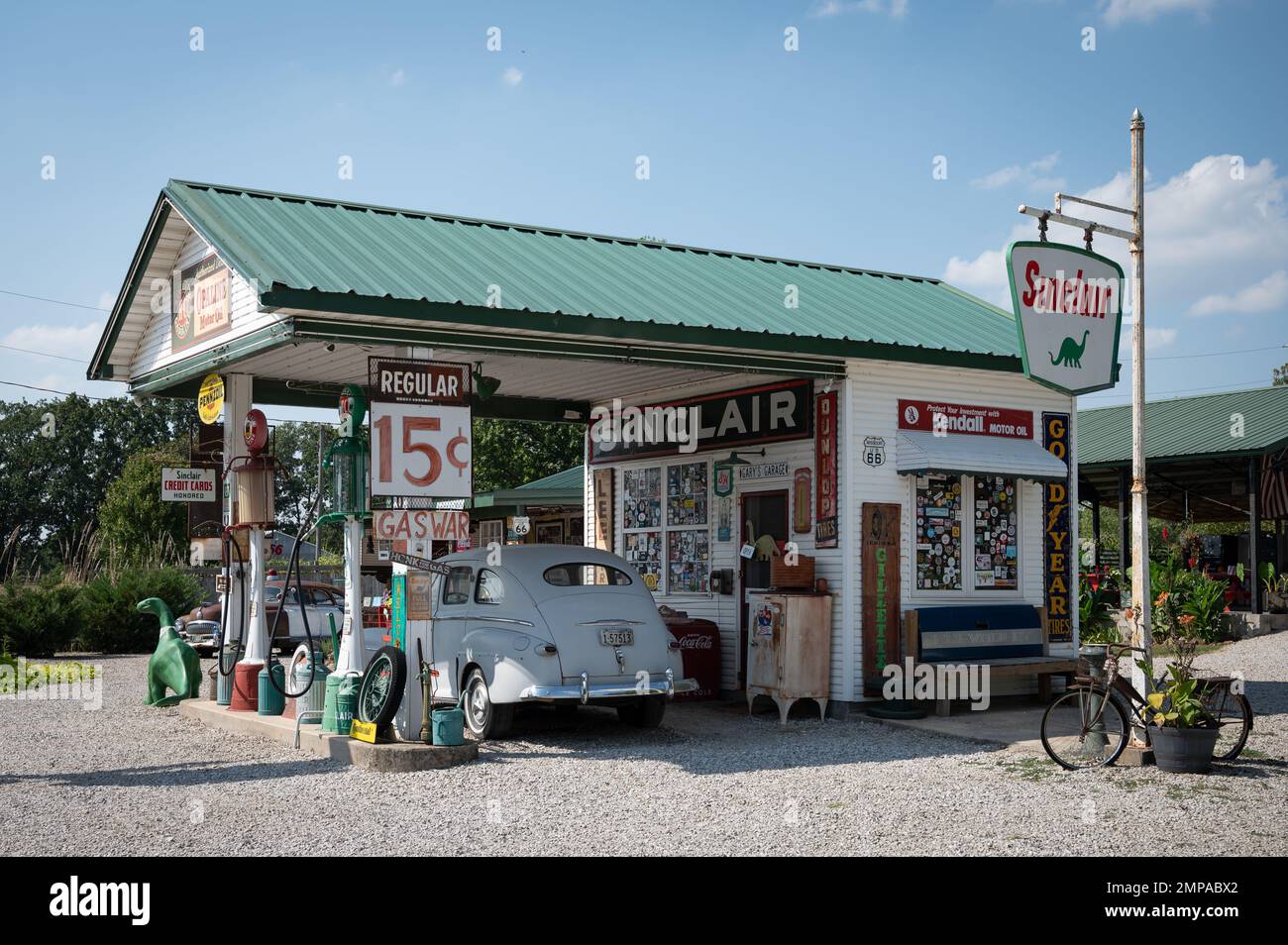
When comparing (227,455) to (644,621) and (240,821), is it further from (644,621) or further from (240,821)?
(240,821)

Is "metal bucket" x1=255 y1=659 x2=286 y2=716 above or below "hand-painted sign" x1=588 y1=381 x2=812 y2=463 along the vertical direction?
below

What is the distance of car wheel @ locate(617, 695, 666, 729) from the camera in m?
12.4

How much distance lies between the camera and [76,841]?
757 centimetres

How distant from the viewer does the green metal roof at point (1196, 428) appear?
80.5ft

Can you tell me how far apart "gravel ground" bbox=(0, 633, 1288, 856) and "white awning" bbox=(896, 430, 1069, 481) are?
3068 millimetres

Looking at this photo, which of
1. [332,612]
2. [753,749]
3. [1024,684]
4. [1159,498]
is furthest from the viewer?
[1159,498]

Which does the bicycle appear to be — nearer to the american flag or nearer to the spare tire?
the spare tire

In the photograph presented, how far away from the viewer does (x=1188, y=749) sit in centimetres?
983

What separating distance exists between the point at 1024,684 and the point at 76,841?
35.2 ft

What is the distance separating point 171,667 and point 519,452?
2584cm

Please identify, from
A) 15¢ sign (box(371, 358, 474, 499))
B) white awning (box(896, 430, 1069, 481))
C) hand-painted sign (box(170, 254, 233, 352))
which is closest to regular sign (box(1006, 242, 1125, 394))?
white awning (box(896, 430, 1069, 481))

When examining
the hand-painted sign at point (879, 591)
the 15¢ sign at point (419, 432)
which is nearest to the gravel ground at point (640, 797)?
the hand-painted sign at point (879, 591)

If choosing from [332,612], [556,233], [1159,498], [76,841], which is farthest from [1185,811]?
[1159,498]

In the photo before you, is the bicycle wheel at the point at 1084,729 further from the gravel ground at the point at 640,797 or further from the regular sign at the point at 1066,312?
the regular sign at the point at 1066,312
